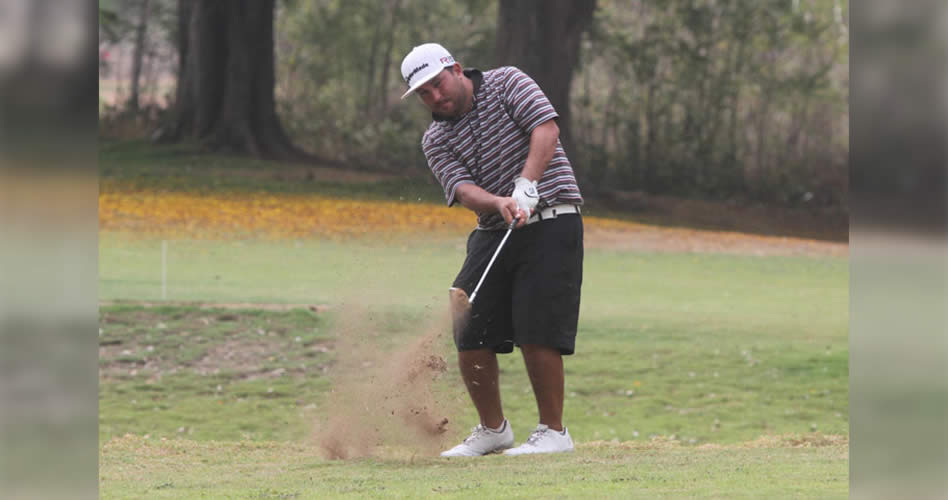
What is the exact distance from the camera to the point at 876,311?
220cm

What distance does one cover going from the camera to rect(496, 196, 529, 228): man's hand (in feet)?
19.2

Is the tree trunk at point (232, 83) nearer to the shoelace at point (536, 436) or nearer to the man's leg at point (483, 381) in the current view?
the man's leg at point (483, 381)

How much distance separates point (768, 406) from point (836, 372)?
4.80 ft

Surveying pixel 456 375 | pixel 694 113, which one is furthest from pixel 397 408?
pixel 694 113

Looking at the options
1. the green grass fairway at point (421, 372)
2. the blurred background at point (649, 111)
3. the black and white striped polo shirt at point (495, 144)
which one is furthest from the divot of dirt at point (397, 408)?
the blurred background at point (649, 111)

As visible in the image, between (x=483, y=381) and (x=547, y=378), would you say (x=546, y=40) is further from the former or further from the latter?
(x=547, y=378)

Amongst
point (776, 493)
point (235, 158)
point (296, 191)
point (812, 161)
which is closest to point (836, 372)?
point (776, 493)

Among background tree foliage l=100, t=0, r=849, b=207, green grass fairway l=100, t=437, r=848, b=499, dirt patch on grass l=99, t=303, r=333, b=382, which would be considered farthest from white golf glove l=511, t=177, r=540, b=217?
background tree foliage l=100, t=0, r=849, b=207

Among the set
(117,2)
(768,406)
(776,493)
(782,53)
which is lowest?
(768,406)

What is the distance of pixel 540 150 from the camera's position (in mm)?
6062

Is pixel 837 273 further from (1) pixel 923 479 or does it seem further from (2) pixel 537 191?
(1) pixel 923 479

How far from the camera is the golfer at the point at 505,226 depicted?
241 inches

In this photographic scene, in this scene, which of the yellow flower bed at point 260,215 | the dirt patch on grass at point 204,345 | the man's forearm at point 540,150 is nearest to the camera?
the man's forearm at point 540,150

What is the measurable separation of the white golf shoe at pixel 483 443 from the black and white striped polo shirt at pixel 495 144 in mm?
993
